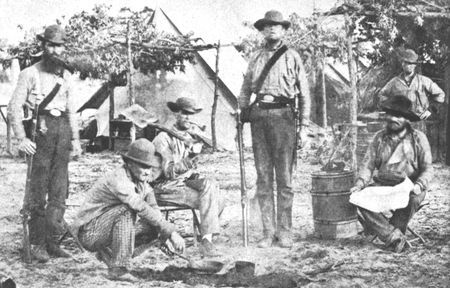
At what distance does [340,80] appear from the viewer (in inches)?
768

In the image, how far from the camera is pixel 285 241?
5.27 m

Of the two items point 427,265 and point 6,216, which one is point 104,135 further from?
point 427,265

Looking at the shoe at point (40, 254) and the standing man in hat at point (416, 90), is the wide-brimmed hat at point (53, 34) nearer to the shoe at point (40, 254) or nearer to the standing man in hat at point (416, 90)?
the shoe at point (40, 254)

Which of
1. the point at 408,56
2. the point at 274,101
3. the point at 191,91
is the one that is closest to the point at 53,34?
the point at 274,101

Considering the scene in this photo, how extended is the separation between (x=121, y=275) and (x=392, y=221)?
2.46 m

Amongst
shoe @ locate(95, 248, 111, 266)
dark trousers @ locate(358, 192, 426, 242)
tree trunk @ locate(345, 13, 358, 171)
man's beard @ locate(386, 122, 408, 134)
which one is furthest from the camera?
tree trunk @ locate(345, 13, 358, 171)

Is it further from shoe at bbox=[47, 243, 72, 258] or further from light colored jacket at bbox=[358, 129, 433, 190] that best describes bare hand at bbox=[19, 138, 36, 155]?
light colored jacket at bbox=[358, 129, 433, 190]

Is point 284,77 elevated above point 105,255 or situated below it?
above

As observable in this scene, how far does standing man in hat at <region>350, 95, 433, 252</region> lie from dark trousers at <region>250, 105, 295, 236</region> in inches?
25.5

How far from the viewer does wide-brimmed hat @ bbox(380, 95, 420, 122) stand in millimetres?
5133

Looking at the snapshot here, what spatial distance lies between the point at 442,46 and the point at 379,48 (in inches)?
43.4

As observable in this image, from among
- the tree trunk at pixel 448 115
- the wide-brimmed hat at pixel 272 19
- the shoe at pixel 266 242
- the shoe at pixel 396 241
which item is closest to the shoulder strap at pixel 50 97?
the wide-brimmed hat at pixel 272 19

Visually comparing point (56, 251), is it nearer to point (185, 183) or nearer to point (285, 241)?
point (185, 183)

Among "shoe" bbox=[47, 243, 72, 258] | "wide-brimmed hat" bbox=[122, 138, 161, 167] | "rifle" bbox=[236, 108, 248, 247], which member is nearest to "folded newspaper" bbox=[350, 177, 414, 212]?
"rifle" bbox=[236, 108, 248, 247]
